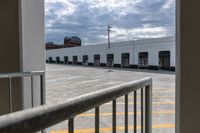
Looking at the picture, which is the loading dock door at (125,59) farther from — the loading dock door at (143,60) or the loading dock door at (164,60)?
the loading dock door at (164,60)

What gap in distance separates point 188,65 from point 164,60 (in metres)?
24.6

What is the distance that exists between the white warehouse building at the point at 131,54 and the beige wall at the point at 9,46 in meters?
16.9

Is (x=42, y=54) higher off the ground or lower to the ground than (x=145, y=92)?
higher

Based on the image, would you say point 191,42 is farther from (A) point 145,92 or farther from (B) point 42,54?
(B) point 42,54

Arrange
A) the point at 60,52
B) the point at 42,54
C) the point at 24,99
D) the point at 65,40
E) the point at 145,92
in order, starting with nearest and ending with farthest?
the point at 145,92
the point at 24,99
the point at 42,54
the point at 60,52
the point at 65,40

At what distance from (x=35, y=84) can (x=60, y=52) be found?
45.8 metres

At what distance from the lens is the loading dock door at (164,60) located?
25.3 metres

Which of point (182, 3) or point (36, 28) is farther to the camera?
point (36, 28)

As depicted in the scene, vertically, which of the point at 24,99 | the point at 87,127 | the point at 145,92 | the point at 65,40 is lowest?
the point at 87,127

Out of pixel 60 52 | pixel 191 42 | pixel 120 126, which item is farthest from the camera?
pixel 60 52

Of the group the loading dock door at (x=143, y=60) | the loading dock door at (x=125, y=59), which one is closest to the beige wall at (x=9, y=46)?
the loading dock door at (x=143, y=60)

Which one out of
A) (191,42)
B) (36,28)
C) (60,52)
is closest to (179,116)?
(191,42)

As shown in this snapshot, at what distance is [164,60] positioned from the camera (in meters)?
25.8

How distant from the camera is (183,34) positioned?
1912 mm
